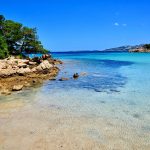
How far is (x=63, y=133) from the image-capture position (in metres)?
10.8

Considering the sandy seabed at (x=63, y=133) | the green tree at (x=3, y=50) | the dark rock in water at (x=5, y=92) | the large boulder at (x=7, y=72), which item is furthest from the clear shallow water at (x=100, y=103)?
the green tree at (x=3, y=50)

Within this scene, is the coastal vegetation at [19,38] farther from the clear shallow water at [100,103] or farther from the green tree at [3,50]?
the clear shallow water at [100,103]

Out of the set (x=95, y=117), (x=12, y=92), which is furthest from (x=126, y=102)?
(x=12, y=92)

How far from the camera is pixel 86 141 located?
9.98 meters

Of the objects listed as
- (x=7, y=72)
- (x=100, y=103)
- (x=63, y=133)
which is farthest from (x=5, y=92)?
(x=63, y=133)

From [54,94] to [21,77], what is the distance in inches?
300

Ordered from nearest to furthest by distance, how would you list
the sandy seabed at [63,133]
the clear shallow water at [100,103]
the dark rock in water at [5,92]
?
1. the sandy seabed at [63,133]
2. the clear shallow water at [100,103]
3. the dark rock in water at [5,92]

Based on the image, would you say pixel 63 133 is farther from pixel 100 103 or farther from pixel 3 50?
pixel 3 50

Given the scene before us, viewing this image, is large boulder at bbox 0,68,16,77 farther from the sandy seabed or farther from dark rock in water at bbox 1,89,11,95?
the sandy seabed

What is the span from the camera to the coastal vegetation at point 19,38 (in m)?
46.3

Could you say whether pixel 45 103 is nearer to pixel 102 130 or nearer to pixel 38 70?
pixel 102 130

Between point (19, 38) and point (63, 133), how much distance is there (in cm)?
3903

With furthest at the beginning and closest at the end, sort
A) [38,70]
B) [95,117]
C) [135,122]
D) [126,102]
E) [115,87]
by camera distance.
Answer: [38,70]
[115,87]
[126,102]
[95,117]
[135,122]

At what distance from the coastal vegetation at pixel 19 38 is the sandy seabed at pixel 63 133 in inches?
1363
